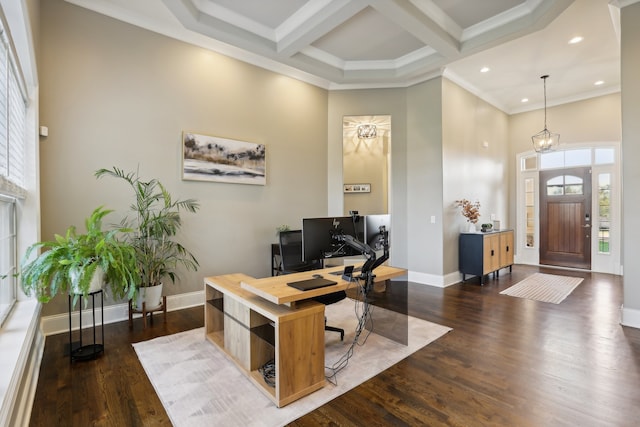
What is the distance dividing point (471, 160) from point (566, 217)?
2.63m

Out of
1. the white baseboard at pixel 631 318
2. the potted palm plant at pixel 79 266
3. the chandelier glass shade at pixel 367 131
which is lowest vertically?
the white baseboard at pixel 631 318

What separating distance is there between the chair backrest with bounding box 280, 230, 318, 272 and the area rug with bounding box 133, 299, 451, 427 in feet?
2.71

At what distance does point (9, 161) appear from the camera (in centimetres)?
214

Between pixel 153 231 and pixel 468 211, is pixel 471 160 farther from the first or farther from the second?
pixel 153 231

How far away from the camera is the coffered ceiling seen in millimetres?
3275

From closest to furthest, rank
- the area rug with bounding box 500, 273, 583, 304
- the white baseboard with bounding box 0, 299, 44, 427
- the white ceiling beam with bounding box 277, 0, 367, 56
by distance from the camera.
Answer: the white baseboard with bounding box 0, 299, 44, 427, the white ceiling beam with bounding box 277, 0, 367, 56, the area rug with bounding box 500, 273, 583, 304

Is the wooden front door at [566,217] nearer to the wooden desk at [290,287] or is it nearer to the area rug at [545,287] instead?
the area rug at [545,287]

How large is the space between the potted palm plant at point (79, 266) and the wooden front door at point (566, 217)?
7559 mm

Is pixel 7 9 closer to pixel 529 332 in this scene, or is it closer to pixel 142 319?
pixel 142 319

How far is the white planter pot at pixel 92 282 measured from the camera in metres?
2.21

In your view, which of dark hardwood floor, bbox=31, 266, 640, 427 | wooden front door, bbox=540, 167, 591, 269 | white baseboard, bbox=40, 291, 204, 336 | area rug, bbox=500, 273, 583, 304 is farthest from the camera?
wooden front door, bbox=540, 167, 591, 269

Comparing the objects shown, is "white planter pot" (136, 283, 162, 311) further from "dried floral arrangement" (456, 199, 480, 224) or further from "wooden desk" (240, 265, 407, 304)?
"dried floral arrangement" (456, 199, 480, 224)

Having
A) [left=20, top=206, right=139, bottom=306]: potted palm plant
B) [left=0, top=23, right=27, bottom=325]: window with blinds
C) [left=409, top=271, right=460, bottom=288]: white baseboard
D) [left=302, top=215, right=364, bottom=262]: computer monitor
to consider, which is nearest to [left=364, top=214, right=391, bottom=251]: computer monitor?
[left=302, top=215, right=364, bottom=262]: computer monitor

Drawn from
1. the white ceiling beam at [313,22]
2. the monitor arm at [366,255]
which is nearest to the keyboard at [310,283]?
the monitor arm at [366,255]
